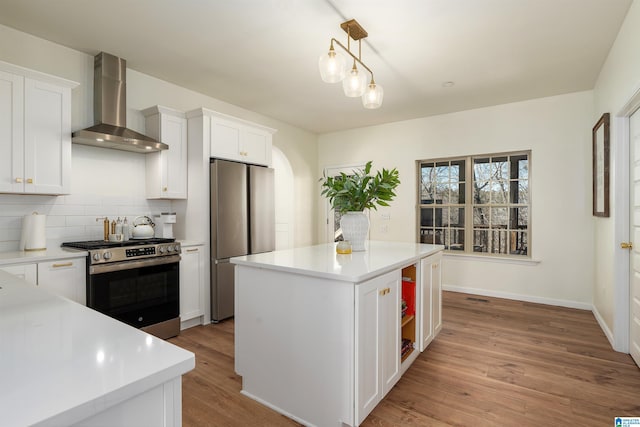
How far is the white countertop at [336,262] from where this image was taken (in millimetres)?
1792

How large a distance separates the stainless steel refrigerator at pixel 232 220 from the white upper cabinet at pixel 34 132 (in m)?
1.31

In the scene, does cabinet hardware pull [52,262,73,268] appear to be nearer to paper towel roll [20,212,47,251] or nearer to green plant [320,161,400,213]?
paper towel roll [20,212,47,251]

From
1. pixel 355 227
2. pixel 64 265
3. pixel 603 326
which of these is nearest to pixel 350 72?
pixel 355 227

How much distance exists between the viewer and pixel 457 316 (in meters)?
3.84

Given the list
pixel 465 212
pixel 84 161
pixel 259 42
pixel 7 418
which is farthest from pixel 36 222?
pixel 465 212

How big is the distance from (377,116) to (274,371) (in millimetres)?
4108

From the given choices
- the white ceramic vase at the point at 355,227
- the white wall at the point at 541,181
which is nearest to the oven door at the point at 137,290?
the white ceramic vase at the point at 355,227

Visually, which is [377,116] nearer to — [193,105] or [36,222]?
[193,105]

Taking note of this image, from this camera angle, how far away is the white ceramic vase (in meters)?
2.60

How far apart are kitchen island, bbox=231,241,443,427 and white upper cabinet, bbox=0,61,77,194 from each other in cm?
186

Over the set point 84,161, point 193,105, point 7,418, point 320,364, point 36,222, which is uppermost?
point 193,105

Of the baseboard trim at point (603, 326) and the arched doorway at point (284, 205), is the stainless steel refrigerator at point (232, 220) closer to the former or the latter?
the arched doorway at point (284, 205)

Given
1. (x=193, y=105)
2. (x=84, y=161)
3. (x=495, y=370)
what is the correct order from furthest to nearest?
(x=193, y=105) < (x=84, y=161) < (x=495, y=370)

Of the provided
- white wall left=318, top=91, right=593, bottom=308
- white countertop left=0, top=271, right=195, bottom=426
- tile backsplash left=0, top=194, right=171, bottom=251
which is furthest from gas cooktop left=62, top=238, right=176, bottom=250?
white wall left=318, top=91, right=593, bottom=308
